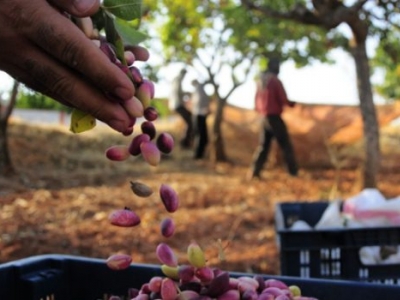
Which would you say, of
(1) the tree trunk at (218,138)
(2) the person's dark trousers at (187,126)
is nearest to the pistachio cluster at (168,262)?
(1) the tree trunk at (218,138)

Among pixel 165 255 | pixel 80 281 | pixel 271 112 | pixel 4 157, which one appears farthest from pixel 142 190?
pixel 4 157

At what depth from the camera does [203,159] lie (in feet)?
39.8

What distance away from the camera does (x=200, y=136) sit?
38.6 ft

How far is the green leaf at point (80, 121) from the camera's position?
4.20 feet

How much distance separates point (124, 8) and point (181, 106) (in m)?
10.7

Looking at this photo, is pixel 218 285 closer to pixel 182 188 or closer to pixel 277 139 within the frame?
pixel 182 188

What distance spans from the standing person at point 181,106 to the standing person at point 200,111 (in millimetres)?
244

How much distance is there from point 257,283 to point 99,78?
2.04 ft

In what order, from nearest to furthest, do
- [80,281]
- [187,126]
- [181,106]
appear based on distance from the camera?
[80,281]
[181,106]
[187,126]

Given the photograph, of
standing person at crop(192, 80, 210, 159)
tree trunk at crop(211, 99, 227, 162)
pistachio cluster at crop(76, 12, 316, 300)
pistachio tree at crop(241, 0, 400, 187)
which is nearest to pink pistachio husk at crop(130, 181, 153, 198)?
pistachio cluster at crop(76, 12, 316, 300)

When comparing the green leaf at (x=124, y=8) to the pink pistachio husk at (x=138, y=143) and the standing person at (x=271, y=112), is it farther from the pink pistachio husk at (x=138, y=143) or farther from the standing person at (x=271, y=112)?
the standing person at (x=271, y=112)

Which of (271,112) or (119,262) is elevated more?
(271,112)

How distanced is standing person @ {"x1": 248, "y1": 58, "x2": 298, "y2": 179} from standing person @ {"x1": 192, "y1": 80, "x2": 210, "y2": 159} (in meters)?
2.26

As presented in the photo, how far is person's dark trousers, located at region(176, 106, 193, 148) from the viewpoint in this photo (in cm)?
1224
